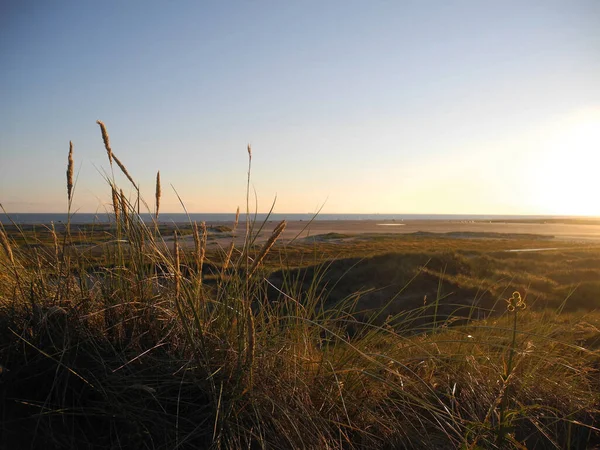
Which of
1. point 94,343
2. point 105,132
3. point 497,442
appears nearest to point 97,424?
point 94,343

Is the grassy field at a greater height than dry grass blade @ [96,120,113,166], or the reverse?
dry grass blade @ [96,120,113,166]

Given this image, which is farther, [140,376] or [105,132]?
[105,132]

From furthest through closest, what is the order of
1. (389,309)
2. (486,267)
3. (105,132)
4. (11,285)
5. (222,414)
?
(486,267)
(389,309)
(11,285)
(105,132)
(222,414)

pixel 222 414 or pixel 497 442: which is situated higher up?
pixel 222 414

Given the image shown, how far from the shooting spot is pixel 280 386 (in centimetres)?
184

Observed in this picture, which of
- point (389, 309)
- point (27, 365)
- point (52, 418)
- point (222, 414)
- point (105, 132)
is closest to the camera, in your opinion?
point (222, 414)

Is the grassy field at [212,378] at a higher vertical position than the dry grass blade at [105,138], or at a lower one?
lower

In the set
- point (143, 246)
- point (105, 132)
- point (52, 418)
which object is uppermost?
point (105, 132)

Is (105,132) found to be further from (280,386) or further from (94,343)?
Result: (280,386)

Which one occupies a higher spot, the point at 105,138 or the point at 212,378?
the point at 105,138

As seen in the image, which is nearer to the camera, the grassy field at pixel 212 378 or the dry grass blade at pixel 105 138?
the grassy field at pixel 212 378

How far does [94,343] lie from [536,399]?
92.5 inches

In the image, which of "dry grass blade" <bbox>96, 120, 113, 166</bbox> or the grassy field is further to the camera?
"dry grass blade" <bbox>96, 120, 113, 166</bbox>

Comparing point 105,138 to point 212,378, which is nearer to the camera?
point 212,378
